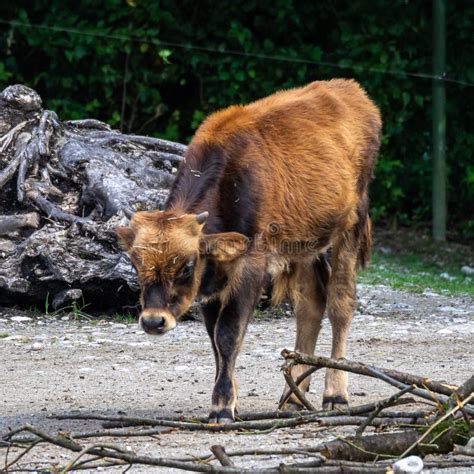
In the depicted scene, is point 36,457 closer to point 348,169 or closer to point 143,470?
point 143,470

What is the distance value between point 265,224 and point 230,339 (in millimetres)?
674

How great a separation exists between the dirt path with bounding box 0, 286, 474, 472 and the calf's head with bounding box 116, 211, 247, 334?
61cm

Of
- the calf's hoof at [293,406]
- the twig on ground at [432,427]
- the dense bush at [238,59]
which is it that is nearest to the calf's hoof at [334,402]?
the calf's hoof at [293,406]

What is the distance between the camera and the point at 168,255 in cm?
616

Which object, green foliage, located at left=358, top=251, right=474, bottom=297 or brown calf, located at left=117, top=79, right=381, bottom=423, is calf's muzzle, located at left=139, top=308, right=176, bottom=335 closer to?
brown calf, located at left=117, top=79, right=381, bottom=423

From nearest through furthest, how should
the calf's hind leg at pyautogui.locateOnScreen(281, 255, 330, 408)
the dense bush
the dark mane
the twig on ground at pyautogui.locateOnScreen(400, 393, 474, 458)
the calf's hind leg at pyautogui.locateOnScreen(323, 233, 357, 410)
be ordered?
the twig on ground at pyautogui.locateOnScreen(400, 393, 474, 458), the dark mane, the calf's hind leg at pyautogui.locateOnScreen(323, 233, 357, 410), the calf's hind leg at pyautogui.locateOnScreen(281, 255, 330, 408), the dense bush

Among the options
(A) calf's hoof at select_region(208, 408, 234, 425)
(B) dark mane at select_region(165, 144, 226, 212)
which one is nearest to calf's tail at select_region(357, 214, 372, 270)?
(B) dark mane at select_region(165, 144, 226, 212)

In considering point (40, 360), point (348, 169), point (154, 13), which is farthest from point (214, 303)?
point (154, 13)

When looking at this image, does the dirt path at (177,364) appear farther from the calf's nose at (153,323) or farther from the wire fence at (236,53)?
the wire fence at (236,53)

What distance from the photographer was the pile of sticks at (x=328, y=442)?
4.98 meters

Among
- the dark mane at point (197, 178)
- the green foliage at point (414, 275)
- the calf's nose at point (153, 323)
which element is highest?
the dark mane at point (197, 178)

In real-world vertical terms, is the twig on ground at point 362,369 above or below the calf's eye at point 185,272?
below

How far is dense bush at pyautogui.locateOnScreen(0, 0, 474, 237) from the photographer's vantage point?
14094 millimetres

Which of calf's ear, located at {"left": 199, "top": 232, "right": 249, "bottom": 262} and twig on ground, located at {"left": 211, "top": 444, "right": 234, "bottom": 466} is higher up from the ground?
calf's ear, located at {"left": 199, "top": 232, "right": 249, "bottom": 262}
